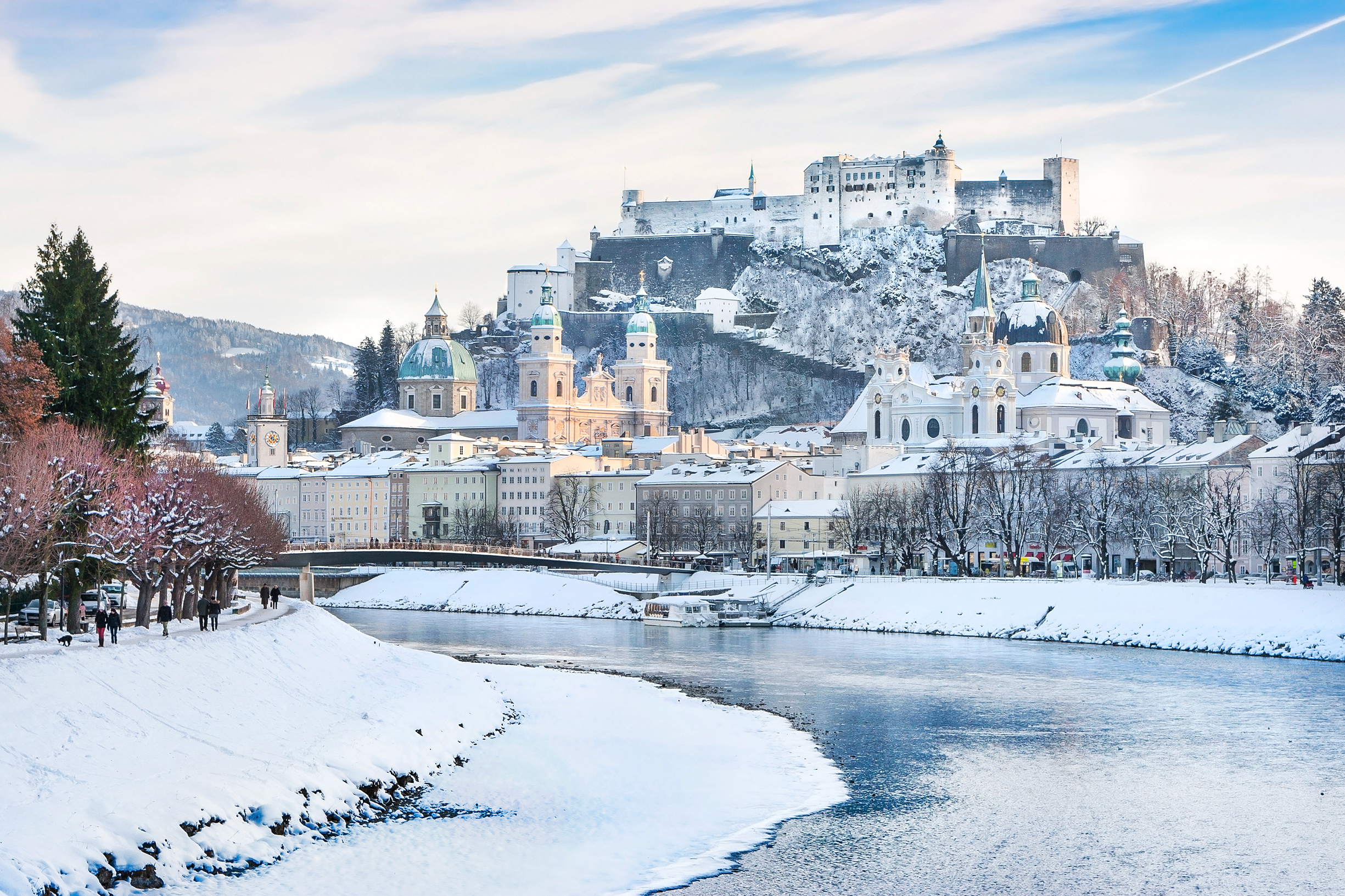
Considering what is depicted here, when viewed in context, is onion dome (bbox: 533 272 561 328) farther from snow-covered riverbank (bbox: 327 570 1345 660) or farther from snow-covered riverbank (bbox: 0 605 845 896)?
snow-covered riverbank (bbox: 0 605 845 896)

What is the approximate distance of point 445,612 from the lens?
72062mm

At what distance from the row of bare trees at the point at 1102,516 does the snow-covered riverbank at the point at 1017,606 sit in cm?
468

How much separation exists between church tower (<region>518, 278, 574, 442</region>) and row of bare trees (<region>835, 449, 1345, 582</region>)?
45.8m

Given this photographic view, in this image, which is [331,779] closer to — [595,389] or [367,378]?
[595,389]

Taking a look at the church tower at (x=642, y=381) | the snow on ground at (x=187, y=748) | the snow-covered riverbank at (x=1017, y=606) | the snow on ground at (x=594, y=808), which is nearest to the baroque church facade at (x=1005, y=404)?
the church tower at (x=642, y=381)

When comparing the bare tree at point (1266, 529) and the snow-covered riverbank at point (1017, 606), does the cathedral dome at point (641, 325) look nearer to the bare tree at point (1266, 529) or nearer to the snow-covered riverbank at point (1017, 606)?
the snow-covered riverbank at point (1017, 606)

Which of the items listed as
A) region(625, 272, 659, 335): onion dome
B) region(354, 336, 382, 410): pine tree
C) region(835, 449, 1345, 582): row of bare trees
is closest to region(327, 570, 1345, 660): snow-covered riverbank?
region(835, 449, 1345, 582): row of bare trees

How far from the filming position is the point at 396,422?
130125 mm

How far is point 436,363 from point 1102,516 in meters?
79.9

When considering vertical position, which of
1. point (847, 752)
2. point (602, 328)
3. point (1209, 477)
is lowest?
point (847, 752)

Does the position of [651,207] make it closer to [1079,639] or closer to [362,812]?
[1079,639]

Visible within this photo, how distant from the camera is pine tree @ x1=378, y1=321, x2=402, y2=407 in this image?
144000 millimetres

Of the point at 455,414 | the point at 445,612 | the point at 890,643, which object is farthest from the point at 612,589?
the point at 455,414

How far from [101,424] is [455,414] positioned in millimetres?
102720
